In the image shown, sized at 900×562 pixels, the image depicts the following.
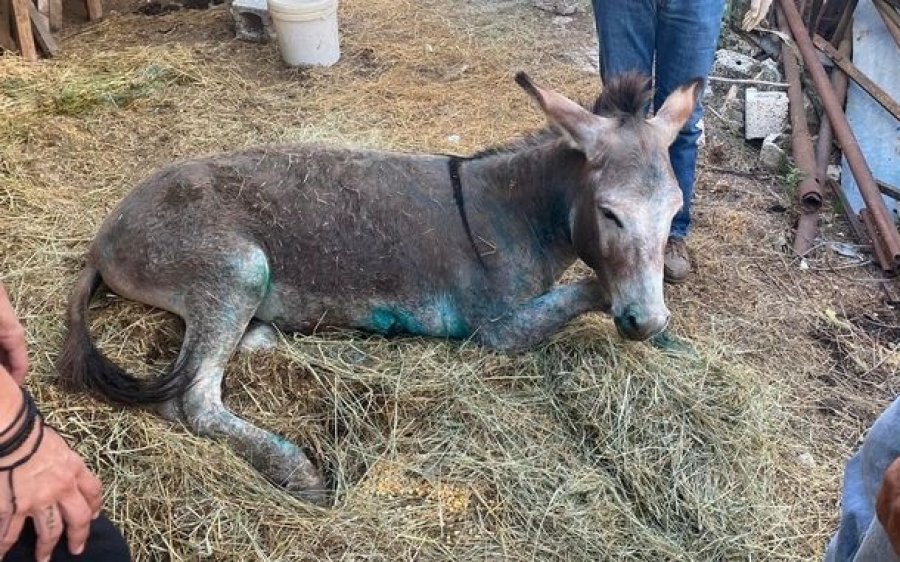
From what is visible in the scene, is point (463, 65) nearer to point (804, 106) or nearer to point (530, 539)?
point (804, 106)

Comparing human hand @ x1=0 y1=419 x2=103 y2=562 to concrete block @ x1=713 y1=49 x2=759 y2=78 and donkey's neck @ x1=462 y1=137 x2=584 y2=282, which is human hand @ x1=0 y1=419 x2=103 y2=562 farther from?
concrete block @ x1=713 y1=49 x2=759 y2=78

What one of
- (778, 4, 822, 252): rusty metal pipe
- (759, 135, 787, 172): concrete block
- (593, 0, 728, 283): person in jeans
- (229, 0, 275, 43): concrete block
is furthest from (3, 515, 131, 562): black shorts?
(229, 0, 275, 43): concrete block

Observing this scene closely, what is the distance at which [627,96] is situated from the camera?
10.7 ft

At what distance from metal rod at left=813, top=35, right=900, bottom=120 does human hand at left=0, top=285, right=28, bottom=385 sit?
5.46m

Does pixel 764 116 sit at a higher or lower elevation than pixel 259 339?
lower

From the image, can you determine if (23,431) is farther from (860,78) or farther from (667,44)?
(860,78)

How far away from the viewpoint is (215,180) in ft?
11.1

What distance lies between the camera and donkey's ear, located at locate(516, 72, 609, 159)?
125 inches

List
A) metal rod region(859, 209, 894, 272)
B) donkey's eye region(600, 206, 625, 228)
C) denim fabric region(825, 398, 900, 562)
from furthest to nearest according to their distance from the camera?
metal rod region(859, 209, 894, 272)
donkey's eye region(600, 206, 625, 228)
denim fabric region(825, 398, 900, 562)

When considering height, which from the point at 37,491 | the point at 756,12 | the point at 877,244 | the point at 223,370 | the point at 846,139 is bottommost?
the point at 877,244

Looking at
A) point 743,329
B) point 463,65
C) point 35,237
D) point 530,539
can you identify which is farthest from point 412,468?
point 463,65

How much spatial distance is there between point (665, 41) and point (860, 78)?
8.93 ft

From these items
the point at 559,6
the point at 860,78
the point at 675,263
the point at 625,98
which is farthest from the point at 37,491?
the point at 559,6

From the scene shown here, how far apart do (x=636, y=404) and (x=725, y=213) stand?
2164 mm
